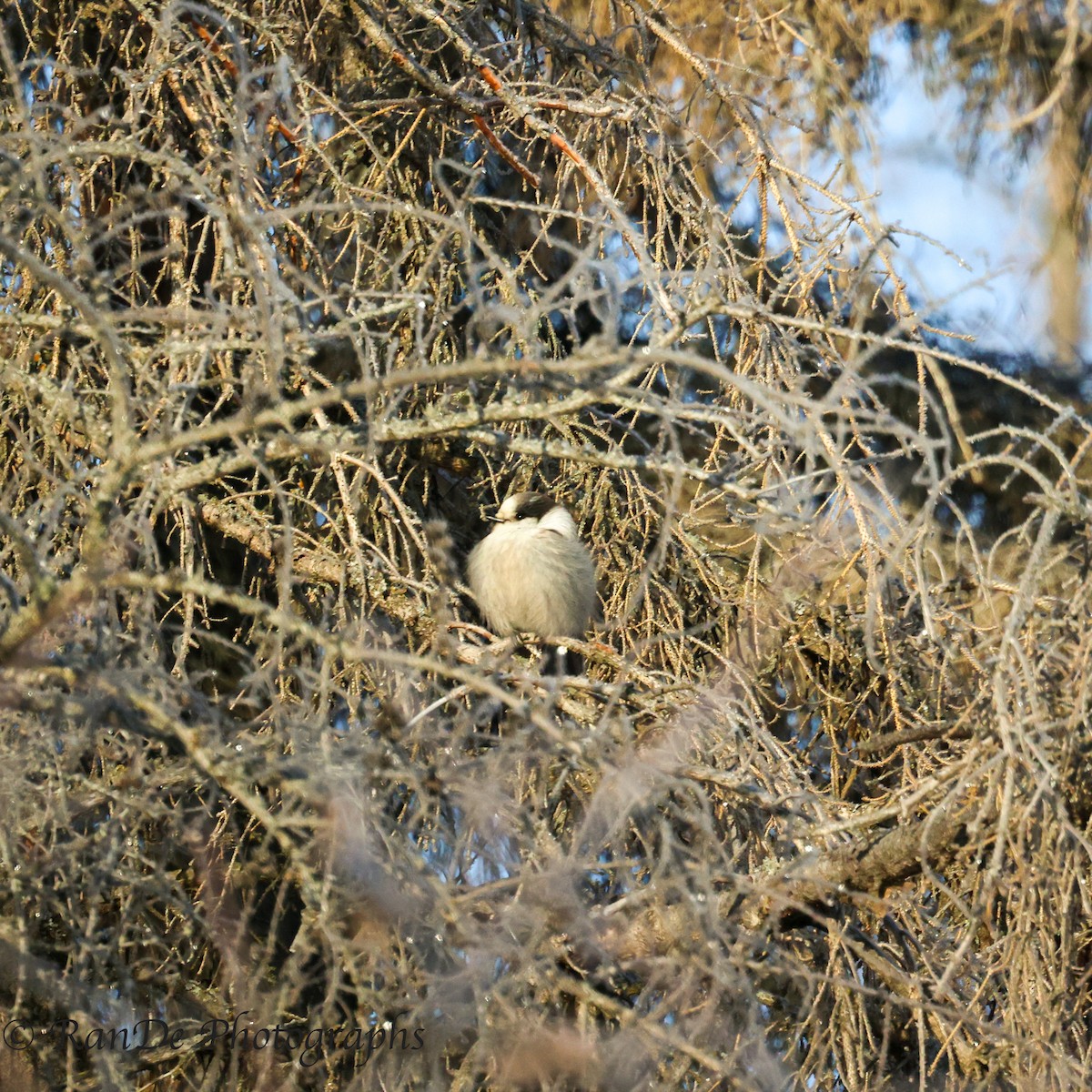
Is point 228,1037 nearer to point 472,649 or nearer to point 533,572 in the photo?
point 472,649

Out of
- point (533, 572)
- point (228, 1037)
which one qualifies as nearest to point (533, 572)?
point (533, 572)

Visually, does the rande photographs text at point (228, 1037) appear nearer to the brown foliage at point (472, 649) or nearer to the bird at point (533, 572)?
the brown foliage at point (472, 649)

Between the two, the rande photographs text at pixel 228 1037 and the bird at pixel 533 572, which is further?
the bird at pixel 533 572

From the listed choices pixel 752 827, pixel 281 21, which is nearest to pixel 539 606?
pixel 752 827

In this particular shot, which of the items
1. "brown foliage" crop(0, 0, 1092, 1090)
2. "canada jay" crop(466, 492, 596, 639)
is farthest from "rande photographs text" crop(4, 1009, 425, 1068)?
"canada jay" crop(466, 492, 596, 639)

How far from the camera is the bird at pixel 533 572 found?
4.41 metres

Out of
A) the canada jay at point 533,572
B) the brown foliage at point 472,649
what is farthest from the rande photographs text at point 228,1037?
the canada jay at point 533,572

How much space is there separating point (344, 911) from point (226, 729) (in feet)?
1.19

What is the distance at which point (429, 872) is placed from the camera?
7.97ft

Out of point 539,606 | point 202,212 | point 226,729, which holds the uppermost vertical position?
point 202,212

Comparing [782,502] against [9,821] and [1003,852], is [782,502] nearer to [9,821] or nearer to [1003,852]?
[1003,852]

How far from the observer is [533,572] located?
454cm

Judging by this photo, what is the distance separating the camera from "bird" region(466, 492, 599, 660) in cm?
441

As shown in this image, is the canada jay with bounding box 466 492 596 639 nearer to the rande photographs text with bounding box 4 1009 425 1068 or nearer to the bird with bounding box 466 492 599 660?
the bird with bounding box 466 492 599 660
